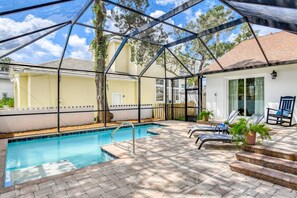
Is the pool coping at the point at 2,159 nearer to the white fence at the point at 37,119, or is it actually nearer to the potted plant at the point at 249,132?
the white fence at the point at 37,119

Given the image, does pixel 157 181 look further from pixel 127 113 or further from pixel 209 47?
pixel 209 47

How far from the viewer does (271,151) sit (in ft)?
15.6

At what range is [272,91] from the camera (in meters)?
9.55

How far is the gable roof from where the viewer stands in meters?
9.22

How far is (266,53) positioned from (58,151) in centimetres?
1129

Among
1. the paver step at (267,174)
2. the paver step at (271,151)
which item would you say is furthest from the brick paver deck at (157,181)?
the paver step at (271,151)

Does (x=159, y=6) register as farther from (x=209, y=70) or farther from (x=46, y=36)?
(x=209, y=70)

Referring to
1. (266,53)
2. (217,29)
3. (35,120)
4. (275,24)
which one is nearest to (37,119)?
(35,120)

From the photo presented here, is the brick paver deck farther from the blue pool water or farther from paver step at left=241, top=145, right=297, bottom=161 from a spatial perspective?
the blue pool water

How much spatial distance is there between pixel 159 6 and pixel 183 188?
20.0 feet

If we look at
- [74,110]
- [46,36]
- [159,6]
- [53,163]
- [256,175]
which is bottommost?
[53,163]

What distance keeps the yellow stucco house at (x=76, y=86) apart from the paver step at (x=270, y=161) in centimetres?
935

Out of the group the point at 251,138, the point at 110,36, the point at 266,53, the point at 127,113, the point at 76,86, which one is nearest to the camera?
the point at 251,138

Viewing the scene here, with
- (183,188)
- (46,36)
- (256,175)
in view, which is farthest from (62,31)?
(256,175)
